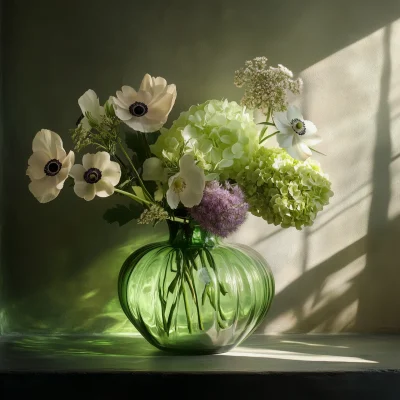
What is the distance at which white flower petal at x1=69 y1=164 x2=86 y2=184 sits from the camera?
1.25 metres

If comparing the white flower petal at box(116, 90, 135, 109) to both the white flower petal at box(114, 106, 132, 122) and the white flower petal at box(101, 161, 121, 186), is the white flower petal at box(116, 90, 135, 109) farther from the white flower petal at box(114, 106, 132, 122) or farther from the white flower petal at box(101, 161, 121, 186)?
the white flower petal at box(101, 161, 121, 186)

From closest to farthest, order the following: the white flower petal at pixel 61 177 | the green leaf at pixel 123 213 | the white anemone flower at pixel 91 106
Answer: the white flower petal at pixel 61 177, the white anemone flower at pixel 91 106, the green leaf at pixel 123 213

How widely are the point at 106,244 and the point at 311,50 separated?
0.71m

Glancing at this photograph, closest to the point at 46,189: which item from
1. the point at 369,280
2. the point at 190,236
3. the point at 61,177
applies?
the point at 61,177

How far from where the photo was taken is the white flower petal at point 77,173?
1255 mm

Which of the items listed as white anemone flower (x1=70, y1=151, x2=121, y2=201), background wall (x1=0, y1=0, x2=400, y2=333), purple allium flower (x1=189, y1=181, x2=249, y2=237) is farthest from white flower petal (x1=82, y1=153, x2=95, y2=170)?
background wall (x1=0, y1=0, x2=400, y2=333)

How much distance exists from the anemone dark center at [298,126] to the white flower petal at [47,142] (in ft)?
1.59

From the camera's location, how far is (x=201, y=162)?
129 cm

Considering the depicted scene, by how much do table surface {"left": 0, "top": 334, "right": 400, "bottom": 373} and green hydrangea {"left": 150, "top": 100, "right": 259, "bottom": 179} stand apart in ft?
1.25

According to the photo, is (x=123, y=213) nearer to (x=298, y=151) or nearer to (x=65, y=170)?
(x=65, y=170)

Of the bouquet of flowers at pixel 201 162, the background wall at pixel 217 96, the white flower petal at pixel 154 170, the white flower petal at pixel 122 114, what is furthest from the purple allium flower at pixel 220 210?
the background wall at pixel 217 96

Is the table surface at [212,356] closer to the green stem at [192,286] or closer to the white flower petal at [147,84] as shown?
the green stem at [192,286]

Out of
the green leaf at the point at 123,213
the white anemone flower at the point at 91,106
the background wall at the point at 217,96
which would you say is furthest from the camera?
the background wall at the point at 217,96

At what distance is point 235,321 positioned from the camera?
136cm
